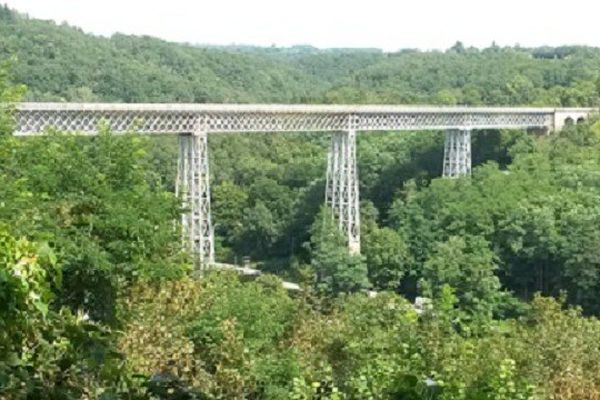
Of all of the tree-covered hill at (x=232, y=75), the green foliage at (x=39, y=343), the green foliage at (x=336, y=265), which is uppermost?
the tree-covered hill at (x=232, y=75)

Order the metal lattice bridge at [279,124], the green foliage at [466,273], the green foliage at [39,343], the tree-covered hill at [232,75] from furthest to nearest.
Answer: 1. the tree-covered hill at [232,75]
2. the green foliage at [466,273]
3. the metal lattice bridge at [279,124]
4. the green foliage at [39,343]

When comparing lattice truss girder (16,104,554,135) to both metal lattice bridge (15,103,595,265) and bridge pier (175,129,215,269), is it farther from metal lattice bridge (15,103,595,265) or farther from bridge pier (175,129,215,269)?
bridge pier (175,129,215,269)

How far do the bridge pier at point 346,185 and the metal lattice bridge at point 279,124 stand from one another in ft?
0.13

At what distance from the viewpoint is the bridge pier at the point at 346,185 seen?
130 ft

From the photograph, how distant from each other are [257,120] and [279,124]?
1457 millimetres

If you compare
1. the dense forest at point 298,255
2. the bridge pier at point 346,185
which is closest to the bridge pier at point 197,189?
the dense forest at point 298,255

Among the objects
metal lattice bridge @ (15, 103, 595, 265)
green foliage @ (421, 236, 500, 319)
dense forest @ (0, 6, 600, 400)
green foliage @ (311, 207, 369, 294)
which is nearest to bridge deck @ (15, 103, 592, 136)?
metal lattice bridge @ (15, 103, 595, 265)

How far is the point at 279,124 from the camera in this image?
38.8m

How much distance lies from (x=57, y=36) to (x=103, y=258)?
79082mm

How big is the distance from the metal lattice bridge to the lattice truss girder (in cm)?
3

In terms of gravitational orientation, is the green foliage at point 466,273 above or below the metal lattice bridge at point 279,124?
below

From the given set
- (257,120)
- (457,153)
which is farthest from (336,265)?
(457,153)

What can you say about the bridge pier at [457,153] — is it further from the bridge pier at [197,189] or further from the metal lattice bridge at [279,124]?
the bridge pier at [197,189]

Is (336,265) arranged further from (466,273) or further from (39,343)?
(39,343)
